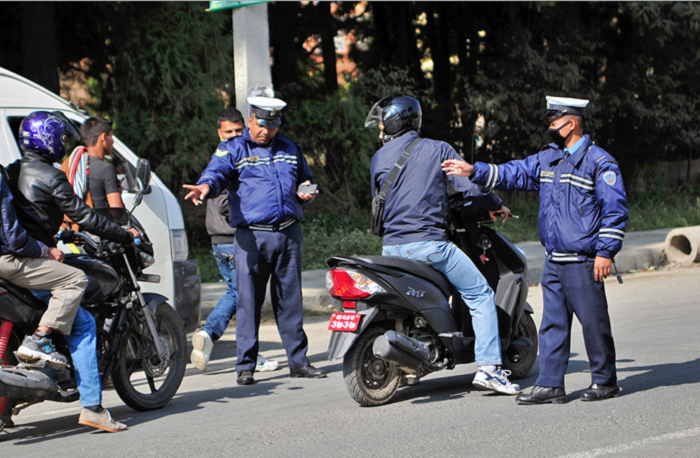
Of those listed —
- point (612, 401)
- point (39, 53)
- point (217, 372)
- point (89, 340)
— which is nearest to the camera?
point (89, 340)

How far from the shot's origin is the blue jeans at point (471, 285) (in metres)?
5.28

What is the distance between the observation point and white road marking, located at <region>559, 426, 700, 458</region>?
403 centimetres

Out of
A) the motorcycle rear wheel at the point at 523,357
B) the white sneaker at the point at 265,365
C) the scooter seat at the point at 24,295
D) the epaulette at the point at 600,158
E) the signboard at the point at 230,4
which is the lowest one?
the white sneaker at the point at 265,365

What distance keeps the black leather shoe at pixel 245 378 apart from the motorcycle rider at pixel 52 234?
4.87ft

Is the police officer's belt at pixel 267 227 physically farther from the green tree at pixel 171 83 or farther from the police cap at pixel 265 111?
the green tree at pixel 171 83

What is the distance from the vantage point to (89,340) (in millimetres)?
4797

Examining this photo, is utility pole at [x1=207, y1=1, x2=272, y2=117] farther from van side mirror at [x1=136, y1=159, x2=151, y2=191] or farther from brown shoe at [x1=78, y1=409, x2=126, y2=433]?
brown shoe at [x1=78, y1=409, x2=126, y2=433]

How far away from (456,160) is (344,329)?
1.26 meters

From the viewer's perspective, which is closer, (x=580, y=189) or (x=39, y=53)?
(x=580, y=189)

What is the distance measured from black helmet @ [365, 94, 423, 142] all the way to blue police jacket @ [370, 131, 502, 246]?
0.06m

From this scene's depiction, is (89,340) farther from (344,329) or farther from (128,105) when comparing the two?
(128,105)

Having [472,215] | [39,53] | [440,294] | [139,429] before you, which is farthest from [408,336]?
[39,53]

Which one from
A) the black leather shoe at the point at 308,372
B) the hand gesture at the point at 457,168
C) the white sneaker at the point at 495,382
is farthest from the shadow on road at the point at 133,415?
the hand gesture at the point at 457,168

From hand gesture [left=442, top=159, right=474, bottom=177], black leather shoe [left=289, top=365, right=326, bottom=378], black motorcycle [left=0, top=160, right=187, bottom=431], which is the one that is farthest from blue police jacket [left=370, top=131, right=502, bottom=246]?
black motorcycle [left=0, top=160, right=187, bottom=431]
